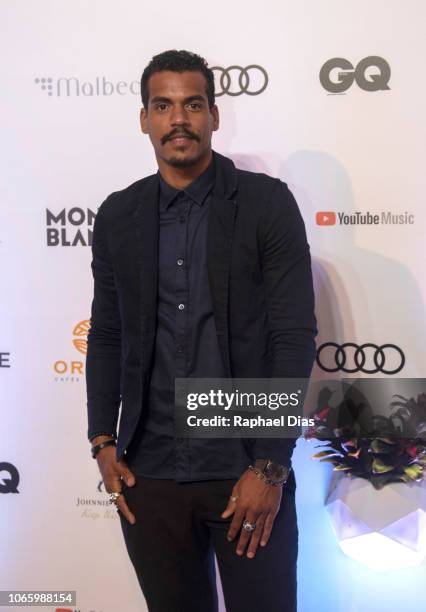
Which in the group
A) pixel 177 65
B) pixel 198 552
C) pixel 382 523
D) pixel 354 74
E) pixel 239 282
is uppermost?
pixel 354 74

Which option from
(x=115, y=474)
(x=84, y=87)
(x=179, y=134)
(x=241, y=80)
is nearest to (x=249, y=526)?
(x=115, y=474)

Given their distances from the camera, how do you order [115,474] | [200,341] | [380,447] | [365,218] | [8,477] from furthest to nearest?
1. [8,477]
2. [365,218]
3. [380,447]
4. [115,474]
5. [200,341]

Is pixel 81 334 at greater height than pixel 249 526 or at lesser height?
greater

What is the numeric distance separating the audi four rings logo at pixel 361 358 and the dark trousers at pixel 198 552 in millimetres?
833

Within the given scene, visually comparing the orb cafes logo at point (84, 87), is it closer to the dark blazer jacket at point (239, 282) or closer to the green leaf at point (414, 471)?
the dark blazer jacket at point (239, 282)

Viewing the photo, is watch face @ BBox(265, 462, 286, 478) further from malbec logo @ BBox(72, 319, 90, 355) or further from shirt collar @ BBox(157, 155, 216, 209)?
malbec logo @ BBox(72, 319, 90, 355)

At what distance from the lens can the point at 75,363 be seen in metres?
2.62

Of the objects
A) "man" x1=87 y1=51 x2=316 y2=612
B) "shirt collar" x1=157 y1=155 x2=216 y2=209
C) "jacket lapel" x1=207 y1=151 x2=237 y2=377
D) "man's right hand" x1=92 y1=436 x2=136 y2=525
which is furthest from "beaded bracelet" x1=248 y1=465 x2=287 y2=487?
Result: "shirt collar" x1=157 y1=155 x2=216 y2=209

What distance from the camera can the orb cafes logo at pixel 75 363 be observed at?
8.54 ft

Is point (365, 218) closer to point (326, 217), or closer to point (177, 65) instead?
point (326, 217)

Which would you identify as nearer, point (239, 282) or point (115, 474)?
point (239, 282)

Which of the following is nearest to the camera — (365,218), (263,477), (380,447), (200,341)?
(263,477)

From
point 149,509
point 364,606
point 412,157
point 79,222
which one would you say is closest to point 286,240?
point 149,509

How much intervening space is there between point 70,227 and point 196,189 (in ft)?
3.25
